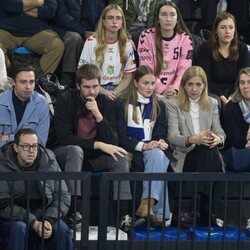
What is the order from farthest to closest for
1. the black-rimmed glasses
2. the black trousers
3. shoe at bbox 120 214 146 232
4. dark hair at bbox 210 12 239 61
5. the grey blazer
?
dark hair at bbox 210 12 239 61 < the grey blazer < the black trousers < shoe at bbox 120 214 146 232 < the black-rimmed glasses

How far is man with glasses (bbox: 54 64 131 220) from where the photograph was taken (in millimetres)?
9320

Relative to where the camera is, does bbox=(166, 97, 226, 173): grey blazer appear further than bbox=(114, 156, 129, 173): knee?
Yes

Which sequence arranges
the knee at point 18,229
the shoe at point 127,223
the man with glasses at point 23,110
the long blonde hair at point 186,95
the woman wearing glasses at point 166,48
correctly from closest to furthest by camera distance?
the knee at point 18,229 → the shoe at point 127,223 → the man with glasses at point 23,110 → the long blonde hair at point 186,95 → the woman wearing glasses at point 166,48

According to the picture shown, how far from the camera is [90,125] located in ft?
31.5

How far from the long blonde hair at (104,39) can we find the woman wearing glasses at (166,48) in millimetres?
219

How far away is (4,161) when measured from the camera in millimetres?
8570

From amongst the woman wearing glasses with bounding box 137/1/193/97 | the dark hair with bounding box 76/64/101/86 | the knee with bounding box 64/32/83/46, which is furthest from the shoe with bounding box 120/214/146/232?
the knee with bounding box 64/32/83/46

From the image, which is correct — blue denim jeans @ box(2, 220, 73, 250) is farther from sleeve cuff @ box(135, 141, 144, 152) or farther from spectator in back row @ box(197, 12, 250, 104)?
spectator in back row @ box(197, 12, 250, 104)

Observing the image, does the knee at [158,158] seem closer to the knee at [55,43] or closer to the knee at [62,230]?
the knee at [62,230]

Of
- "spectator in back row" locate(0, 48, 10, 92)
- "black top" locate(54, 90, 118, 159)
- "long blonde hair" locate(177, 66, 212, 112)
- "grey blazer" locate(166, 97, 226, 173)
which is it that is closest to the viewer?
"black top" locate(54, 90, 118, 159)

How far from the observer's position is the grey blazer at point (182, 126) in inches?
383

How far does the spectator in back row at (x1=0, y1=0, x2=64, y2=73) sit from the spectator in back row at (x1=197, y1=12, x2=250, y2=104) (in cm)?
166

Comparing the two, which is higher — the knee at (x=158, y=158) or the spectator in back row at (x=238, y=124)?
the spectator in back row at (x=238, y=124)

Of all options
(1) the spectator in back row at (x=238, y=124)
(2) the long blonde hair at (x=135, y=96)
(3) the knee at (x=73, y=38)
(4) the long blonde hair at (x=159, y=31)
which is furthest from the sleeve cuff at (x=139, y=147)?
(3) the knee at (x=73, y=38)
